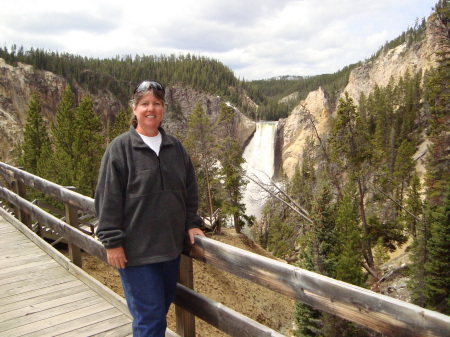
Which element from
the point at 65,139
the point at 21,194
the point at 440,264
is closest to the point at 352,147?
the point at 440,264

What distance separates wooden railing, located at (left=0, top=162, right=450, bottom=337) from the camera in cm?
142

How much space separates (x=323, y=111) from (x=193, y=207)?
76.4 m

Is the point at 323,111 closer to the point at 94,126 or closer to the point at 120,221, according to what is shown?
the point at 94,126

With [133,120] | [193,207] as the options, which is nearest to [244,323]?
[193,207]

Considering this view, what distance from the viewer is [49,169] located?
85.0ft

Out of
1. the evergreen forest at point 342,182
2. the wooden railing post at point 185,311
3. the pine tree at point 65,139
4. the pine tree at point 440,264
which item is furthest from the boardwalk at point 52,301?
the pine tree at point 65,139

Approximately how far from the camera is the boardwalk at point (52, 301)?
2.96 m

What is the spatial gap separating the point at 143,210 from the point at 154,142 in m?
0.46

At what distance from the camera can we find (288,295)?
6.35ft

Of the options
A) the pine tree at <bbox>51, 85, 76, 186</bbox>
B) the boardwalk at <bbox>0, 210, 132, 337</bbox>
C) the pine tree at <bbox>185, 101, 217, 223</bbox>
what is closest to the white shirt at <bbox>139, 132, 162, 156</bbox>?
the boardwalk at <bbox>0, 210, 132, 337</bbox>

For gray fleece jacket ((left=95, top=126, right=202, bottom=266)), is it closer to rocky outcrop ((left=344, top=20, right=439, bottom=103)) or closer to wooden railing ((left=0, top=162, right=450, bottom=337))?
wooden railing ((left=0, top=162, right=450, bottom=337))

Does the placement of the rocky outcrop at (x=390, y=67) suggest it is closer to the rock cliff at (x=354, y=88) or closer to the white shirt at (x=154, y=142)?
the rock cliff at (x=354, y=88)

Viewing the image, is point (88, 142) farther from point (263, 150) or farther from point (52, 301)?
point (263, 150)

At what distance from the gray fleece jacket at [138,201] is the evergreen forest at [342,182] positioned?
13.0m
